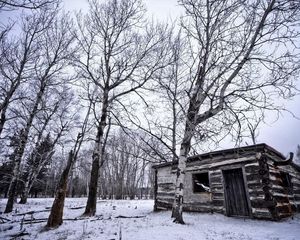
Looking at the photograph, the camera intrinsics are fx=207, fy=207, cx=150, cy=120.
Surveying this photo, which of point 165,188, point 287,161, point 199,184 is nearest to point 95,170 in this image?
point 165,188

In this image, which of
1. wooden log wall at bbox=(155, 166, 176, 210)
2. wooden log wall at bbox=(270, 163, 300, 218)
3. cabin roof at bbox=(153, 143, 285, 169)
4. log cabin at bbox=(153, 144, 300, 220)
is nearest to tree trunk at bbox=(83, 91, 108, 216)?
wooden log wall at bbox=(155, 166, 176, 210)

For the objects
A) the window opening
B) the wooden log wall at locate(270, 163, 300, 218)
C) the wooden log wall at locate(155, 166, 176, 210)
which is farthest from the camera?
the wooden log wall at locate(155, 166, 176, 210)

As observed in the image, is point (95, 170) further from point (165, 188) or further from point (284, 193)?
point (284, 193)

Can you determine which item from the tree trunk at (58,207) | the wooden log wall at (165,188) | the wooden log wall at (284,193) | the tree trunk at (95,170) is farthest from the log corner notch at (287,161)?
the tree trunk at (58,207)

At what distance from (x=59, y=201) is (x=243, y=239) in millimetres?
6493

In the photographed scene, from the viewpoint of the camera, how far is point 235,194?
10.5m

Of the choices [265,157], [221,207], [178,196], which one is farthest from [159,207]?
[265,157]

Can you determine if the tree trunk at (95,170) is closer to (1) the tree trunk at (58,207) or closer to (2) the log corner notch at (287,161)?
(1) the tree trunk at (58,207)

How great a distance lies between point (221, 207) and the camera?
1053cm

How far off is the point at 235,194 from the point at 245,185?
0.92m

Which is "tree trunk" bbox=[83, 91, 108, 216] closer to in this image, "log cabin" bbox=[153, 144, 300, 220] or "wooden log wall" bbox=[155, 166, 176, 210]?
"wooden log wall" bbox=[155, 166, 176, 210]

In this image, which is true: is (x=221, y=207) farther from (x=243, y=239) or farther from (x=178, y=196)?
(x=243, y=239)

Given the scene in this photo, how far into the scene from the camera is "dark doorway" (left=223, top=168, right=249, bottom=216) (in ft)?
33.3

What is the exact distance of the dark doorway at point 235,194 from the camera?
33.3 feet
